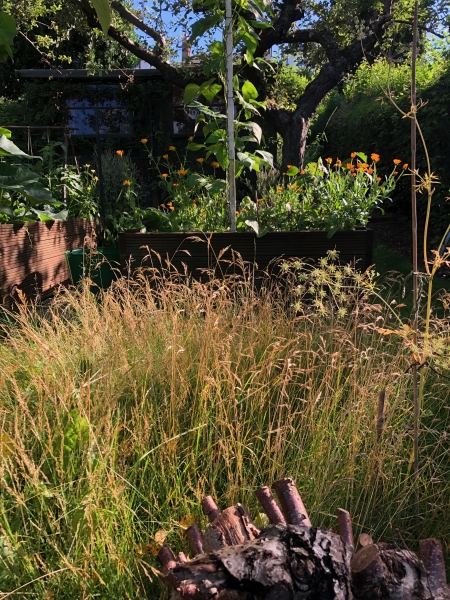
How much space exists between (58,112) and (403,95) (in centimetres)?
631

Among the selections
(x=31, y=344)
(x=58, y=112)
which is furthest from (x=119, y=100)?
(x=31, y=344)

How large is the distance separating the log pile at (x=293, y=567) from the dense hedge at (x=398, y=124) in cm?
272

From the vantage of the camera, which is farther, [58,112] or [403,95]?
[58,112]

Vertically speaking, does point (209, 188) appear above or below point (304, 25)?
below

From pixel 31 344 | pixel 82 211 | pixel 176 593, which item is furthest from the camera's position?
pixel 82 211

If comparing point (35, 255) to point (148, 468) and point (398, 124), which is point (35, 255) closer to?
point (148, 468)

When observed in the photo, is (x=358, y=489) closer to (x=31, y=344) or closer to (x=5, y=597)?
(x=5, y=597)

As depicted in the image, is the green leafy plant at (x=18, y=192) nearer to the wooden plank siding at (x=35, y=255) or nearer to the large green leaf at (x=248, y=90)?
the wooden plank siding at (x=35, y=255)

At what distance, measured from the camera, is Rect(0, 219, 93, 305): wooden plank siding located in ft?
11.9

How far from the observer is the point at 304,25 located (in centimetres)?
782

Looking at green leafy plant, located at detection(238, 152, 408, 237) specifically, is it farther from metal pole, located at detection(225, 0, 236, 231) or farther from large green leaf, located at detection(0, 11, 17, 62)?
large green leaf, located at detection(0, 11, 17, 62)

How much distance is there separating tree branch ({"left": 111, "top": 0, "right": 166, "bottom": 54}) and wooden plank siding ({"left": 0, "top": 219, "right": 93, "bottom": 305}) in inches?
143

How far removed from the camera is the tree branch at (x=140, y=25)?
22.5 feet

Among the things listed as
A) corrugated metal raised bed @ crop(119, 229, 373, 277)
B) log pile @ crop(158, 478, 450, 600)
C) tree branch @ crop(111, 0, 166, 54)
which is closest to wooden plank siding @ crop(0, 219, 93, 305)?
corrugated metal raised bed @ crop(119, 229, 373, 277)
